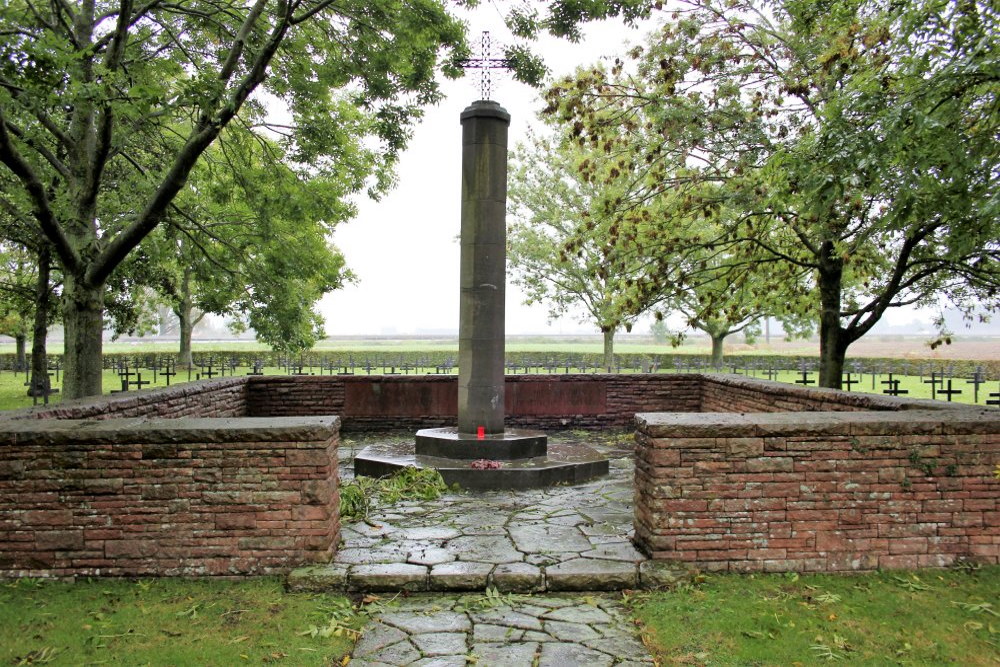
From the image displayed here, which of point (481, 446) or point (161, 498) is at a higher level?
point (161, 498)

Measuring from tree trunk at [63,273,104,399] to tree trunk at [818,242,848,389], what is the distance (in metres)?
10.5

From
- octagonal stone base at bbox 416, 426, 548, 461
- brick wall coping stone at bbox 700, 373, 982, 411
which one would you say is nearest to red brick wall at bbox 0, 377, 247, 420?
octagonal stone base at bbox 416, 426, 548, 461

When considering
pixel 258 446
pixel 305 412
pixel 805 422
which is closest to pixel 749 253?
pixel 805 422

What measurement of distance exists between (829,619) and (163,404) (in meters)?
7.30

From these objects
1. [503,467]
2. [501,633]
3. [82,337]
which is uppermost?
[82,337]

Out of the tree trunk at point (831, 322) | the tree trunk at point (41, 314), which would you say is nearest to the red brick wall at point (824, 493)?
the tree trunk at point (831, 322)

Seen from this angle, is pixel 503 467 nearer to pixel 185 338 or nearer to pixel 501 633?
pixel 501 633

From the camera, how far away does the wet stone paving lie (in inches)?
146

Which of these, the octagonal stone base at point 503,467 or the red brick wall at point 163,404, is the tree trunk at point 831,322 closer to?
the octagonal stone base at point 503,467

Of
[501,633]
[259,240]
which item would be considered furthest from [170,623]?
[259,240]

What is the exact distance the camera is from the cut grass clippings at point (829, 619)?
3.60 metres

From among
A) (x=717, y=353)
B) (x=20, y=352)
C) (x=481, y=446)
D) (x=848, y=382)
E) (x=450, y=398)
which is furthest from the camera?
(x=20, y=352)

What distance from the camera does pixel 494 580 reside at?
4590 mm

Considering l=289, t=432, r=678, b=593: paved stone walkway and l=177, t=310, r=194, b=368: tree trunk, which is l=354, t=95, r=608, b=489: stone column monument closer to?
l=289, t=432, r=678, b=593: paved stone walkway
